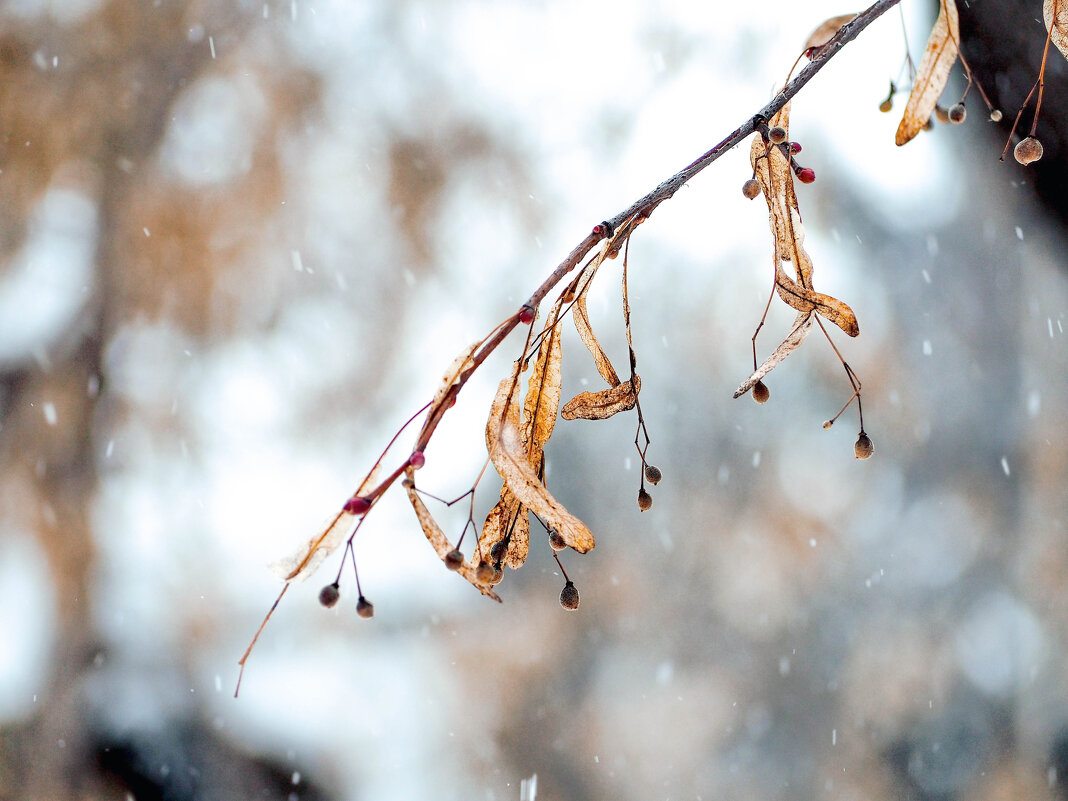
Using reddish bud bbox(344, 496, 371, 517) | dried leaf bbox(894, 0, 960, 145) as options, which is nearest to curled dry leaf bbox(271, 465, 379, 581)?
reddish bud bbox(344, 496, 371, 517)

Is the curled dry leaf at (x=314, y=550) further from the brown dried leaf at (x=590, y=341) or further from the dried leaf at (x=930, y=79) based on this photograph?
the dried leaf at (x=930, y=79)

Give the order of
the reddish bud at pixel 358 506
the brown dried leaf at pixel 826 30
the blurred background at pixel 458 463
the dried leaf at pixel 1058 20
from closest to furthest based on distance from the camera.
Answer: the reddish bud at pixel 358 506
the dried leaf at pixel 1058 20
the brown dried leaf at pixel 826 30
the blurred background at pixel 458 463

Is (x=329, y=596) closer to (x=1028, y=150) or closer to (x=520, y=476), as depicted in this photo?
(x=520, y=476)

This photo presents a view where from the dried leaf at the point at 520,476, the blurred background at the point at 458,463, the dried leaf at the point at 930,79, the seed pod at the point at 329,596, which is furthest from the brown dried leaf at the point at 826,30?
the blurred background at the point at 458,463

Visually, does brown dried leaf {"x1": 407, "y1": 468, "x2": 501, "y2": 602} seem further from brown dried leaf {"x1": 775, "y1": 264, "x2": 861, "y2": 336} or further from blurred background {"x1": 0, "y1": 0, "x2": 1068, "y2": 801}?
blurred background {"x1": 0, "y1": 0, "x2": 1068, "y2": 801}

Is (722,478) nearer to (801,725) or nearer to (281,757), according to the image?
(801,725)

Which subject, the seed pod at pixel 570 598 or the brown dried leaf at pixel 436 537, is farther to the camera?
the seed pod at pixel 570 598

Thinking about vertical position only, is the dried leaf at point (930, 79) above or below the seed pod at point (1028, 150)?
above
